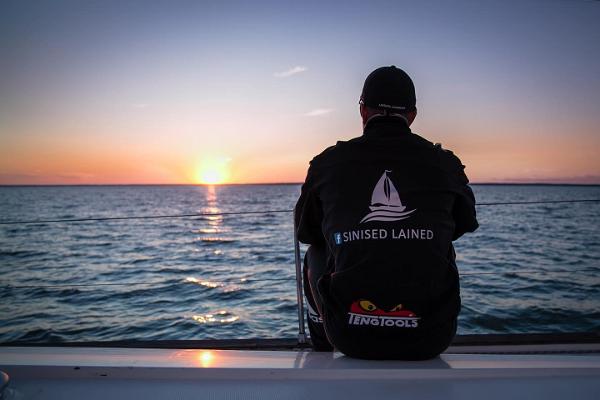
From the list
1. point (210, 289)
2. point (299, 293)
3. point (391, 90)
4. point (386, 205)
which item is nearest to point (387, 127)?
point (391, 90)

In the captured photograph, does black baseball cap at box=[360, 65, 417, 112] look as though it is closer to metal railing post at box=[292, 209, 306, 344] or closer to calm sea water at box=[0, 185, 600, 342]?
metal railing post at box=[292, 209, 306, 344]

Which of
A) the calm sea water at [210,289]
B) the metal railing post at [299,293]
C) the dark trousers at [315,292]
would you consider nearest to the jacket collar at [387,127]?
the dark trousers at [315,292]

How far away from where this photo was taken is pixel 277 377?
42.9 inches

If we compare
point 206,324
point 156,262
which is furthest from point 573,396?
point 156,262

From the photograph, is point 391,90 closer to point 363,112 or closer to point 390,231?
point 363,112

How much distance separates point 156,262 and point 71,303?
3.22 metres

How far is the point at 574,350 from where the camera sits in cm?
217

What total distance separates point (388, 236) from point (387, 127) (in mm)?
350

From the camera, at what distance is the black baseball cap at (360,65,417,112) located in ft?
4.39

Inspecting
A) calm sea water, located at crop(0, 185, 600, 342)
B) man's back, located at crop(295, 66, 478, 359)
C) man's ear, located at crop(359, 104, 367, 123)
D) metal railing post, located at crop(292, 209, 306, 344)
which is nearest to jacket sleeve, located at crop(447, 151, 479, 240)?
man's back, located at crop(295, 66, 478, 359)

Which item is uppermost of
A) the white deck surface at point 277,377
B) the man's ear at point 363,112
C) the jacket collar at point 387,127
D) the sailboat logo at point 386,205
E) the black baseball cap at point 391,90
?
the black baseball cap at point 391,90

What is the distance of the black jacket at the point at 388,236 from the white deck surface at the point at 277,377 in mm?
120

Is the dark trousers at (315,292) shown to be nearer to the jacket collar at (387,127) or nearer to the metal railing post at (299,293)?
the metal railing post at (299,293)

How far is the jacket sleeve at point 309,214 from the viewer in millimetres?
1385
